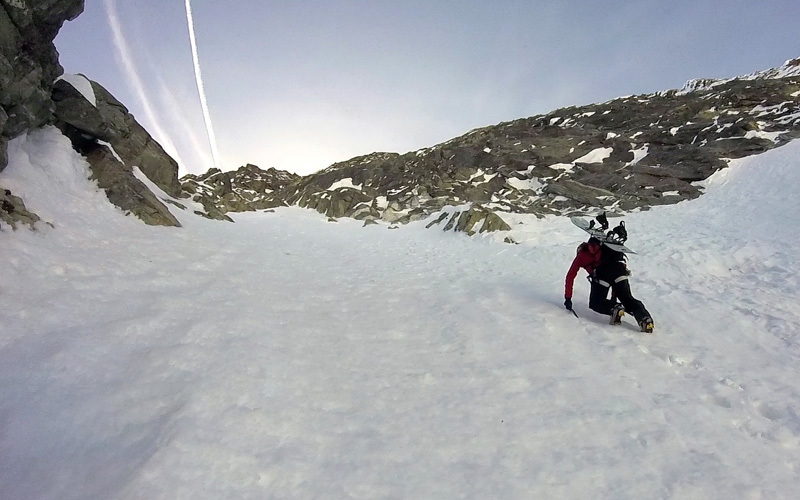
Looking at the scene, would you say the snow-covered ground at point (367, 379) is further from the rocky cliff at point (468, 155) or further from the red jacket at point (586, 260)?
the rocky cliff at point (468, 155)

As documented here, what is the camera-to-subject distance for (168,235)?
38.3 ft

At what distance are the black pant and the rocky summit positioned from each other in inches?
401

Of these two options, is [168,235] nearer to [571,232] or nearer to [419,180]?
[571,232]

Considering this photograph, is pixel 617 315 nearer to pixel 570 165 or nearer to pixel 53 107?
pixel 53 107

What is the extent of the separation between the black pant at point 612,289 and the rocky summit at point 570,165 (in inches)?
401

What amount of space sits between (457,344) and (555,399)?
188 cm

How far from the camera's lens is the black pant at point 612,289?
21.6 ft

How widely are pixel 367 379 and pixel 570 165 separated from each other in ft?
115

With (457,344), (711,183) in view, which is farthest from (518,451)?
(711,183)

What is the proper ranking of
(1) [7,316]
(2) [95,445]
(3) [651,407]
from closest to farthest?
(2) [95,445]
(3) [651,407]
(1) [7,316]

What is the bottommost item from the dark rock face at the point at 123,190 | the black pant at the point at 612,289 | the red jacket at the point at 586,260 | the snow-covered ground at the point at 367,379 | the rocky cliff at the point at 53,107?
the snow-covered ground at the point at 367,379

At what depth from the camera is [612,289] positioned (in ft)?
22.5

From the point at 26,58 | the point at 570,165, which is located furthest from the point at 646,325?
the point at 570,165

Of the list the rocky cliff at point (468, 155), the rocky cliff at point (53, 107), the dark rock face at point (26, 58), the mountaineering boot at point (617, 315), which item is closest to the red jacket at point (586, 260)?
the mountaineering boot at point (617, 315)
